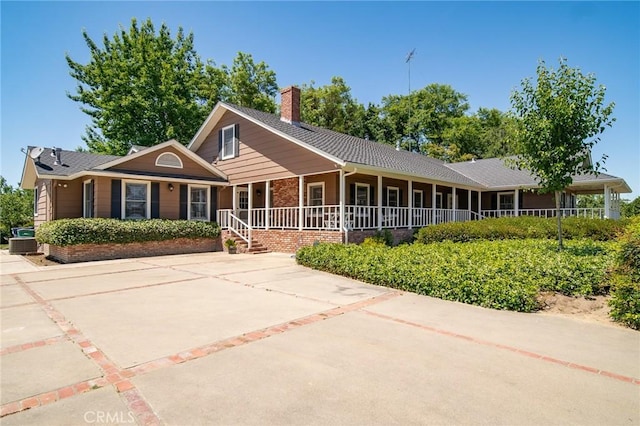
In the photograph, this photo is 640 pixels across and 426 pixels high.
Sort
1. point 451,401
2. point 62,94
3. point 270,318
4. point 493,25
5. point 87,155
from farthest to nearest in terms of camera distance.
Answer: point 62,94, point 87,155, point 493,25, point 270,318, point 451,401

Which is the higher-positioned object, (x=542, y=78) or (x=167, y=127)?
(x=167, y=127)

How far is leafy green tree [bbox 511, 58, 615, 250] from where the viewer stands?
8.48m

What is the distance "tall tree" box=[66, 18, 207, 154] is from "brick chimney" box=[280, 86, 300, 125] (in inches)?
554

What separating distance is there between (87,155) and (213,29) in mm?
8973

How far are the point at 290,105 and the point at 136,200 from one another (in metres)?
8.47

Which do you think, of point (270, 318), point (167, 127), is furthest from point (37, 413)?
point (167, 127)

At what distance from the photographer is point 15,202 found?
29.0 meters

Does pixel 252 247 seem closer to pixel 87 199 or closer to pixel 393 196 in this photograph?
pixel 87 199

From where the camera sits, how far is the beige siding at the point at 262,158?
14.7 m

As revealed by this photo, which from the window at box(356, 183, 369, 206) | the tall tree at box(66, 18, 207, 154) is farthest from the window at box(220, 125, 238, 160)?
the tall tree at box(66, 18, 207, 154)

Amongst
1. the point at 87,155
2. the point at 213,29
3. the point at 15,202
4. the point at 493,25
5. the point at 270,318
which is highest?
the point at 213,29

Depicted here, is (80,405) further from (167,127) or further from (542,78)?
(167,127)

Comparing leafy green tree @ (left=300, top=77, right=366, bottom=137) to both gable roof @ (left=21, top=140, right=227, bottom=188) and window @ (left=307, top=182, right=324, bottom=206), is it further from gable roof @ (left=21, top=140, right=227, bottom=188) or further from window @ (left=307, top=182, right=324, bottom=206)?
window @ (left=307, top=182, right=324, bottom=206)

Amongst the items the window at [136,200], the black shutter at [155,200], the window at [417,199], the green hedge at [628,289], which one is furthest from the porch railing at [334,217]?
the green hedge at [628,289]
